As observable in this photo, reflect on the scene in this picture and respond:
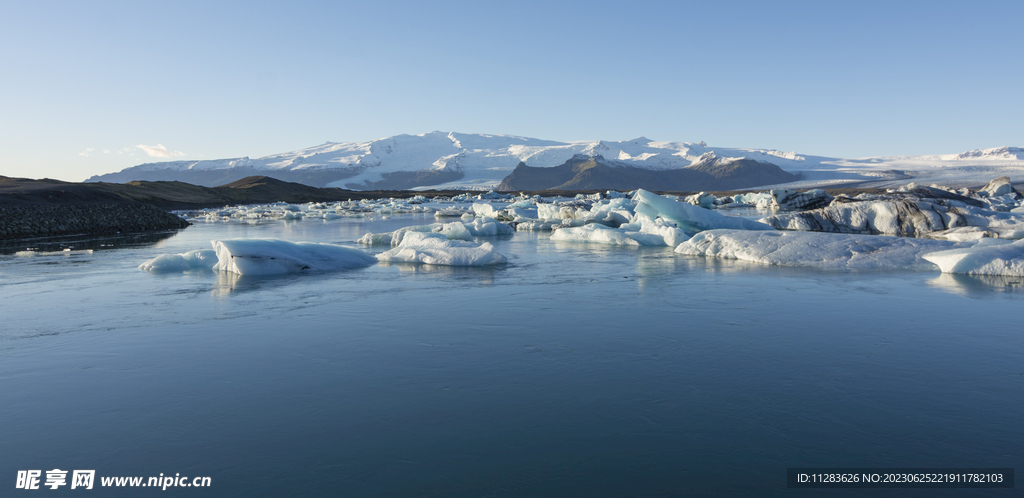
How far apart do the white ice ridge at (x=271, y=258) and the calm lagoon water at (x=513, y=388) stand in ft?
5.40

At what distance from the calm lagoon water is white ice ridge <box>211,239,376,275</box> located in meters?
1.65

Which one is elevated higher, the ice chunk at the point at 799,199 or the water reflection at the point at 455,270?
the ice chunk at the point at 799,199

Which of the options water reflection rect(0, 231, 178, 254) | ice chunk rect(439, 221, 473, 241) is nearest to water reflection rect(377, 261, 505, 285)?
ice chunk rect(439, 221, 473, 241)

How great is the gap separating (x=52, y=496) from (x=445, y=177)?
139m

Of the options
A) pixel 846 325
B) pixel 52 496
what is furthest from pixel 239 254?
pixel 846 325

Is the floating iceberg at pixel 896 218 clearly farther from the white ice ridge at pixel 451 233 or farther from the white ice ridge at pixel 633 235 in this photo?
the white ice ridge at pixel 451 233

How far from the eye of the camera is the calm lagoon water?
2465 mm

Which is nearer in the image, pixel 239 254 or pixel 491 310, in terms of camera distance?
pixel 491 310

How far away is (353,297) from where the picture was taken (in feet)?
21.0

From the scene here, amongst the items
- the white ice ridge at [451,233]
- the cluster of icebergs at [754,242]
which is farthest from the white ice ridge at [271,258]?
the white ice ridge at [451,233]

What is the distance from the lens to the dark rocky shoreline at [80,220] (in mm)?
16859

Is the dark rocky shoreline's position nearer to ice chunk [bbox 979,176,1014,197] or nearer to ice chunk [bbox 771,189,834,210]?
ice chunk [bbox 771,189,834,210]

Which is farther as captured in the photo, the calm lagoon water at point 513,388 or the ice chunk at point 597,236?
the ice chunk at point 597,236

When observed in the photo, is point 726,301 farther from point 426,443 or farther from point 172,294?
point 172,294
